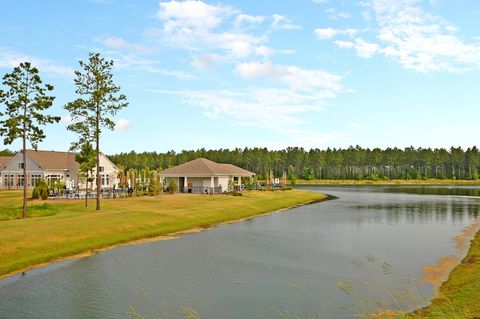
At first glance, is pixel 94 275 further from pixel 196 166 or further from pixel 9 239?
pixel 196 166

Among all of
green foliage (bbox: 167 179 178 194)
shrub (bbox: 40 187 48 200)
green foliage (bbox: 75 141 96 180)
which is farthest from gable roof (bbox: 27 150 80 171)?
green foliage (bbox: 75 141 96 180)

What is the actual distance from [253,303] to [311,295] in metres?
2.75

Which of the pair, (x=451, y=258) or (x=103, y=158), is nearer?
(x=451, y=258)

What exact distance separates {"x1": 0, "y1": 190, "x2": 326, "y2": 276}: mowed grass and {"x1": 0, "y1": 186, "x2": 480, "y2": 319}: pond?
2316 millimetres

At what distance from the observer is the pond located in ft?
53.5

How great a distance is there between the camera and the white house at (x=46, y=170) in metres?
75.6

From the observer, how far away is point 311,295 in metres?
17.9

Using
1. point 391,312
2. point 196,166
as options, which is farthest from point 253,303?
point 196,166

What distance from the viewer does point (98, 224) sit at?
34.1m

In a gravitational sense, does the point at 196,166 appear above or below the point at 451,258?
above

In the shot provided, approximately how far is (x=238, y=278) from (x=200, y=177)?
54031mm

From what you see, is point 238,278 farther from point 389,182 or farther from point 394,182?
point 389,182

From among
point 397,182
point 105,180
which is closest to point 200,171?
point 105,180

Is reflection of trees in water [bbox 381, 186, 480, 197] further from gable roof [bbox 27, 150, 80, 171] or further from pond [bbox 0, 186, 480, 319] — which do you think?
gable roof [bbox 27, 150, 80, 171]
